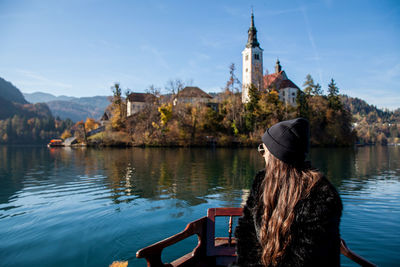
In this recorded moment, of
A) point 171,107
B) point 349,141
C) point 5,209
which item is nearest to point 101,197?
point 5,209

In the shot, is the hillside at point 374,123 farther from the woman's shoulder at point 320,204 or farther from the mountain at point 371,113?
the woman's shoulder at point 320,204

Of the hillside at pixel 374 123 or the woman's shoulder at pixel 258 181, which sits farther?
the hillside at pixel 374 123

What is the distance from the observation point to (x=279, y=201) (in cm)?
198

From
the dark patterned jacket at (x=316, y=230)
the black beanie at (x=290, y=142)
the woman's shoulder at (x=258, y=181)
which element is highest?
the black beanie at (x=290, y=142)

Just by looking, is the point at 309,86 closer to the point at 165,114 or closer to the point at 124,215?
the point at 165,114

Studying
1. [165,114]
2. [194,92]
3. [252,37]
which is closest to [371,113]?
[252,37]

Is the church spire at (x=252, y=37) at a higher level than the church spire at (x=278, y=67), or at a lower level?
higher

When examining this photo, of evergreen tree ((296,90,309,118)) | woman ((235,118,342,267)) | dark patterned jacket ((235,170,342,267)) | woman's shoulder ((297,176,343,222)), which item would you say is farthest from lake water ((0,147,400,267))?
evergreen tree ((296,90,309,118))

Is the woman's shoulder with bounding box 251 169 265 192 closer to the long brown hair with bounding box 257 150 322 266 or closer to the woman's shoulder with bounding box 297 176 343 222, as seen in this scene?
the long brown hair with bounding box 257 150 322 266

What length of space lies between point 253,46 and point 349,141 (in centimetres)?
3427

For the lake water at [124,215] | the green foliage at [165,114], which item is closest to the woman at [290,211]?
the lake water at [124,215]

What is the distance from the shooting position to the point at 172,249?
6121 millimetres

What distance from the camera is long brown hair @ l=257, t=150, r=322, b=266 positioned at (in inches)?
76.0

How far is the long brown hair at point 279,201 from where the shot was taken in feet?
6.33
